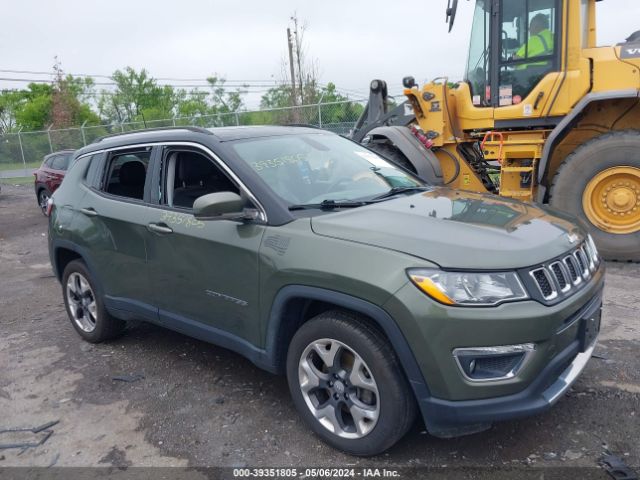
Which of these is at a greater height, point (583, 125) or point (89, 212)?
point (583, 125)

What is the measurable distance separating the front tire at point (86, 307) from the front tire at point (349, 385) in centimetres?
228

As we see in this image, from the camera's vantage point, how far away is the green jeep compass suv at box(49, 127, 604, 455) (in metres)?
2.50

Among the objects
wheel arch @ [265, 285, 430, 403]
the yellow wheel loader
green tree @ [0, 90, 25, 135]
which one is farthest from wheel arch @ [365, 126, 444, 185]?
green tree @ [0, 90, 25, 135]

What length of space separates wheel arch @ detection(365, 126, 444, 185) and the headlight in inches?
192

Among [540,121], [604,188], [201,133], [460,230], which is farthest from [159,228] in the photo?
[540,121]

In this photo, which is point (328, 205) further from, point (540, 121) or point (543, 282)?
point (540, 121)

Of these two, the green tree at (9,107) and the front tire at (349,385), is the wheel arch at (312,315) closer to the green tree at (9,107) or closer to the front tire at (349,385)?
the front tire at (349,385)

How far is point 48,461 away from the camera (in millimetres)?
3168

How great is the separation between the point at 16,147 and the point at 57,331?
25.2m

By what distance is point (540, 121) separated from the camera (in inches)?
284

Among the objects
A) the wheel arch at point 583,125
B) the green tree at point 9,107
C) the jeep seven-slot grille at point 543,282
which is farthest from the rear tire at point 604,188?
the green tree at point 9,107

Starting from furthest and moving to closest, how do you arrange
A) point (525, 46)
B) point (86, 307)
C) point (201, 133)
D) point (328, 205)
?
point (525, 46), point (86, 307), point (201, 133), point (328, 205)

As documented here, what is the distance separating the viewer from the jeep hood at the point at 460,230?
101 inches

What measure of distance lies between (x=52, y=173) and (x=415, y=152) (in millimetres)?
9695
